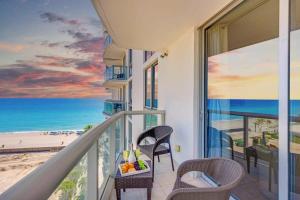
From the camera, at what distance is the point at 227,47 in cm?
248

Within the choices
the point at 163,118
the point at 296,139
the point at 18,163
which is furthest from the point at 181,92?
the point at 18,163

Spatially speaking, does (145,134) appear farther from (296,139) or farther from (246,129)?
(296,139)

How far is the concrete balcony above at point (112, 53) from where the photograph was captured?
11720 millimetres

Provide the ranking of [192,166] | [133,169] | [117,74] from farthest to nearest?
[117,74] < [133,169] < [192,166]

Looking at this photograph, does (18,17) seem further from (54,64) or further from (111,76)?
(111,76)

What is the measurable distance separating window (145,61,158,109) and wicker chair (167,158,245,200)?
4113mm

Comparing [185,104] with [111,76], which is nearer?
[185,104]

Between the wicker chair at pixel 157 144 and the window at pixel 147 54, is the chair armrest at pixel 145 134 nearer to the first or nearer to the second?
the wicker chair at pixel 157 144

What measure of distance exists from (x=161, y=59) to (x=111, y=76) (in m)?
7.77

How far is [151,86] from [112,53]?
715cm

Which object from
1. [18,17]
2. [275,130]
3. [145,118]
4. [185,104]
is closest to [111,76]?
[145,118]

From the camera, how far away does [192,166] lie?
1828 millimetres

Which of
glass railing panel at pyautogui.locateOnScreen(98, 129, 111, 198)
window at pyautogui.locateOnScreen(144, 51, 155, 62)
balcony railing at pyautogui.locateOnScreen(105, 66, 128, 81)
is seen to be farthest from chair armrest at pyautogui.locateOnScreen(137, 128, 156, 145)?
balcony railing at pyautogui.locateOnScreen(105, 66, 128, 81)

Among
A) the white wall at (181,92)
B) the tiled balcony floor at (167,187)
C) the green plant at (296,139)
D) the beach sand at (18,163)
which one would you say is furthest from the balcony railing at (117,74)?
the green plant at (296,139)
